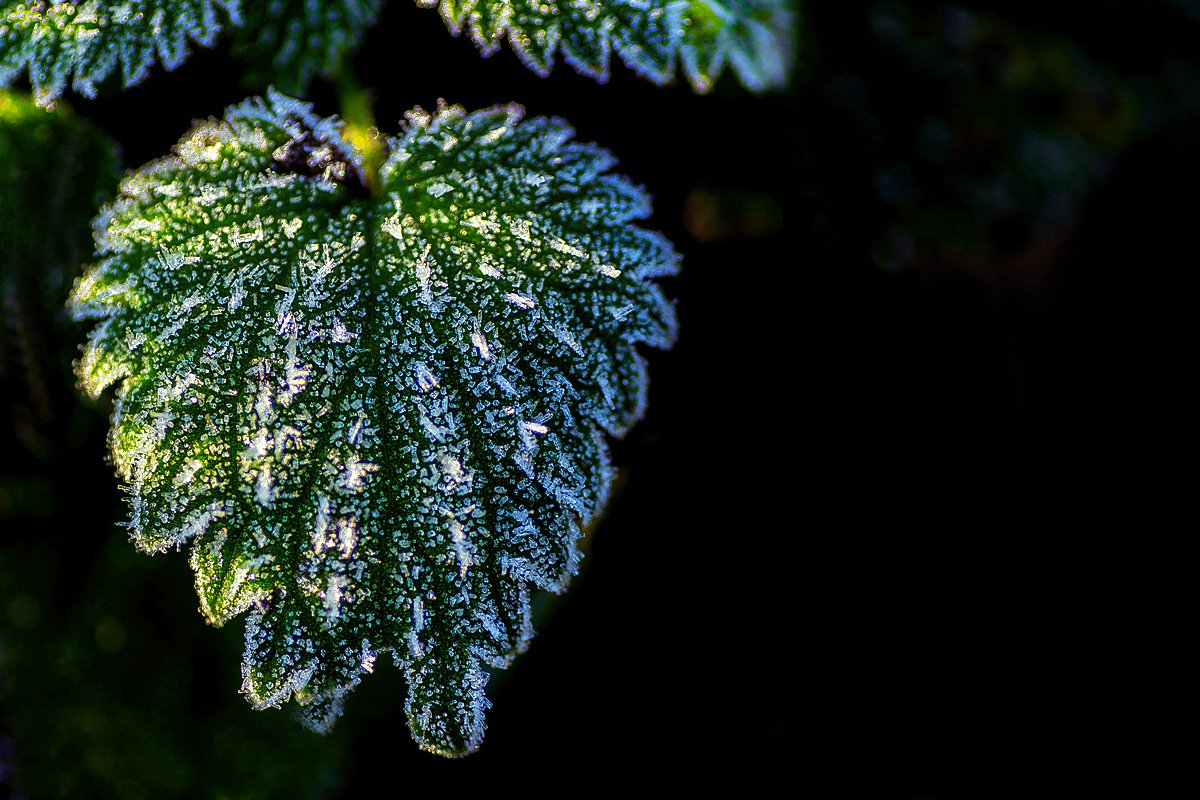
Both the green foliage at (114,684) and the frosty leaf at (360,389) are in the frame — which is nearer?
the frosty leaf at (360,389)

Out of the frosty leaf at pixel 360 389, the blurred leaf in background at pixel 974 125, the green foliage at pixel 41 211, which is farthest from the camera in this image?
the blurred leaf in background at pixel 974 125

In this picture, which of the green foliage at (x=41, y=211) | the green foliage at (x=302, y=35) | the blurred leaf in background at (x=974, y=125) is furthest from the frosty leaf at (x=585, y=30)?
the blurred leaf in background at (x=974, y=125)

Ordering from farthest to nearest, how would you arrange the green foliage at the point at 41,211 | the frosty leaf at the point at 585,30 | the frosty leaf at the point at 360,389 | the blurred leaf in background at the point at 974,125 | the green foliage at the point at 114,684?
the blurred leaf in background at the point at 974,125, the green foliage at the point at 114,684, the green foliage at the point at 41,211, the frosty leaf at the point at 585,30, the frosty leaf at the point at 360,389

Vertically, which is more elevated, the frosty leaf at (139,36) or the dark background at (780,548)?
the frosty leaf at (139,36)

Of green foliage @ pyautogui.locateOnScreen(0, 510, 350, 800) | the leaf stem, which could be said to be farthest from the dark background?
the leaf stem

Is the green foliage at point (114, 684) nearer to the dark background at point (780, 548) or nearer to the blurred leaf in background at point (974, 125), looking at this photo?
the dark background at point (780, 548)

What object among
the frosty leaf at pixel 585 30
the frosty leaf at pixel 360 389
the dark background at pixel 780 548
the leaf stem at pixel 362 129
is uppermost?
the frosty leaf at pixel 585 30

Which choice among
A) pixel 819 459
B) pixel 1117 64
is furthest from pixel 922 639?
pixel 1117 64

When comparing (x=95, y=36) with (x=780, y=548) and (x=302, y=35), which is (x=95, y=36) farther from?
(x=780, y=548)
